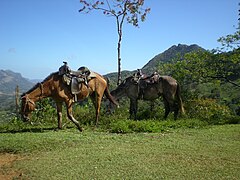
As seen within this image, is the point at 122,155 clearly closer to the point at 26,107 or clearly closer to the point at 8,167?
the point at 8,167

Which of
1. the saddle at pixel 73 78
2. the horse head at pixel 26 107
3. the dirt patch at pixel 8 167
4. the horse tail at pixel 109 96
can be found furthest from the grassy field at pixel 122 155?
the horse tail at pixel 109 96

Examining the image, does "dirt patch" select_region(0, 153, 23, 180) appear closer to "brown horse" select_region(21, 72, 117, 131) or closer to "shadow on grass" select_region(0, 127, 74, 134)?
"brown horse" select_region(21, 72, 117, 131)

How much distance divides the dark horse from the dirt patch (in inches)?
222

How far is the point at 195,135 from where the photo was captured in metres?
8.20

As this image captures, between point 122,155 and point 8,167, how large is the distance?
7.77ft

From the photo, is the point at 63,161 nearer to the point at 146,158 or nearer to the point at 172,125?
the point at 146,158

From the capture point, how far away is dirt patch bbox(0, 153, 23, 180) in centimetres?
489

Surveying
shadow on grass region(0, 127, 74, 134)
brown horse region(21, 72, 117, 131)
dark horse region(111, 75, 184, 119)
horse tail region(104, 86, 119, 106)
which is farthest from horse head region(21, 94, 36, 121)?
dark horse region(111, 75, 184, 119)

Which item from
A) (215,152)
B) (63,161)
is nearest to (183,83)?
(215,152)

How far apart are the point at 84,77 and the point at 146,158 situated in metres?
4.40

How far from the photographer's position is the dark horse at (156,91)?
1087 cm

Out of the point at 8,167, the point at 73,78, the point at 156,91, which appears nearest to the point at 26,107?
the point at 73,78

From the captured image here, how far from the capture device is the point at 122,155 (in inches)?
234

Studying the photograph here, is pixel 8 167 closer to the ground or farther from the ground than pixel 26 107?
closer to the ground
